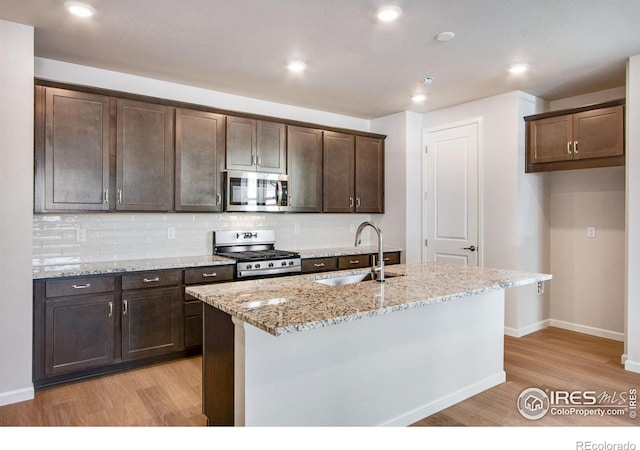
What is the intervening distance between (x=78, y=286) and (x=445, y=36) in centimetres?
331

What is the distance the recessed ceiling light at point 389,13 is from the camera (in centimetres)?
259

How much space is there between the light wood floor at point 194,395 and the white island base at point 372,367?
16 cm

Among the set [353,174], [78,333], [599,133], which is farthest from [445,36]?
[78,333]

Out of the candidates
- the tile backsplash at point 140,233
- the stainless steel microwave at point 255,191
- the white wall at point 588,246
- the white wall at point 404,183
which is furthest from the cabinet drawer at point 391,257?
the white wall at point 588,246

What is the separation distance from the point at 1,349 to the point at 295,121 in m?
3.32

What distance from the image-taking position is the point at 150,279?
347 cm

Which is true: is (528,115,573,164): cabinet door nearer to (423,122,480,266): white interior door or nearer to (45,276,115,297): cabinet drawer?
(423,122,480,266): white interior door

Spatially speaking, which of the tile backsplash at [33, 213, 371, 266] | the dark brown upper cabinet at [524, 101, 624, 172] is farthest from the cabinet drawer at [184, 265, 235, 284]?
the dark brown upper cabinet at [524, 101, 624, 172]

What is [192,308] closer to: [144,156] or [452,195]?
[144,156]

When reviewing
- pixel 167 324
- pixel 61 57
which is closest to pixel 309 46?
pixel 61 57

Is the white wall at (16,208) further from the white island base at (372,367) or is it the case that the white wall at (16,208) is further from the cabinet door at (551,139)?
the cabinet door at (551,139)

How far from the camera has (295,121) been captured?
4.66m

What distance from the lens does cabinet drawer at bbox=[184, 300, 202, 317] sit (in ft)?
11.9
